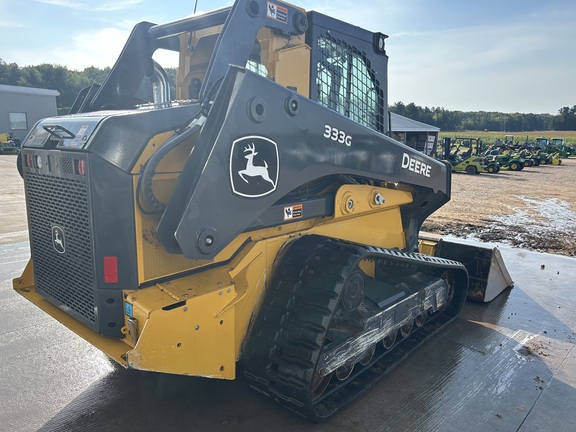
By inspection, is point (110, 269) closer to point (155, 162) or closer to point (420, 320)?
point (155, 162)

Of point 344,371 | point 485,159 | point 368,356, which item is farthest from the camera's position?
point 485,159

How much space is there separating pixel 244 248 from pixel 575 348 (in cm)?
359

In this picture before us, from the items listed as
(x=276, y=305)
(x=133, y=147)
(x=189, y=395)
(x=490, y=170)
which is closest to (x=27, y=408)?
(x=189, y=395)

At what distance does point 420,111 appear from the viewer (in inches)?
2776

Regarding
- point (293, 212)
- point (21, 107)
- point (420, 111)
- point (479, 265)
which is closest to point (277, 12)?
point (293, 212)

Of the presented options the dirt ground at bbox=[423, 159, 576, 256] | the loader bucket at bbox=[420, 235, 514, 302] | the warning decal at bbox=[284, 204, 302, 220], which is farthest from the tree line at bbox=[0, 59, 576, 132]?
the warning decal at bbox=[284, 204, 302, 220]

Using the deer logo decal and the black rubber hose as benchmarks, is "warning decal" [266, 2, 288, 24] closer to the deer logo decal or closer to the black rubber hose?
the black rubber hose

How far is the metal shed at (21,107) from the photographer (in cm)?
3622

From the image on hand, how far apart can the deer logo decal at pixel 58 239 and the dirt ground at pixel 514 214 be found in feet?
27.4

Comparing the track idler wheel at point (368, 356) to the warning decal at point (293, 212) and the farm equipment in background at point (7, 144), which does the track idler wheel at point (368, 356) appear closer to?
the warning decal at point (293, 212)

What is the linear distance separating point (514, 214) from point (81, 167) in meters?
12.5

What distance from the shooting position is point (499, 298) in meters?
6.10

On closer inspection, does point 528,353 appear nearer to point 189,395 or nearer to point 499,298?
point 499,298

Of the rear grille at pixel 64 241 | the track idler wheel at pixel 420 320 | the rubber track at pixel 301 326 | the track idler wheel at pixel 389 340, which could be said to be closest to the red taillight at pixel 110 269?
the rear grille at pixel 64 241
